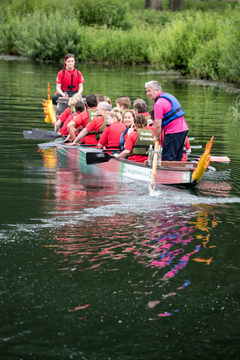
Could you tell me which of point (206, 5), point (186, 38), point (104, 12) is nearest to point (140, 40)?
point (186, 38)

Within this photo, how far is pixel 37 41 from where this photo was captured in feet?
124

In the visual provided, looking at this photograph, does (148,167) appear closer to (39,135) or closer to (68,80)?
(39,135)

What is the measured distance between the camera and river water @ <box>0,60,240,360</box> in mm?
4414

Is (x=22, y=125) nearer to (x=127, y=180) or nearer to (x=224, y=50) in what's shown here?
(x=127, y=180)

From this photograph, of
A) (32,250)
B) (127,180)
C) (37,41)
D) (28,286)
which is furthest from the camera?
(37,41)

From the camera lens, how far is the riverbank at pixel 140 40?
2573 centimetres

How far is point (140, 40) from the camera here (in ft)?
117

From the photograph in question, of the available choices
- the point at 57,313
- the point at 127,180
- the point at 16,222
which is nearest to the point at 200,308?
the point at 57,313

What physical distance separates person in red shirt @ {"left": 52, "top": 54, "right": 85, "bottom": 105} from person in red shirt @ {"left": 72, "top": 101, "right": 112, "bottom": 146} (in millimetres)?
3538

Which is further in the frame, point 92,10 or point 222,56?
point 92,10

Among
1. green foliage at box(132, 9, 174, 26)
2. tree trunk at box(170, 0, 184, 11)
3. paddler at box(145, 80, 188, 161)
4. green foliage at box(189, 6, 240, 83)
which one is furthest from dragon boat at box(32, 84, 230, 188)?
tree trunk at box(170, 0, 184, 11)

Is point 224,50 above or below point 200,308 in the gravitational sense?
above

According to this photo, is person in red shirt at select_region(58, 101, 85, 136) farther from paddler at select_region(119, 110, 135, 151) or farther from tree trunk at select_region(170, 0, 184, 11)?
tree trunk at select_region(170, 0, 184, 11)

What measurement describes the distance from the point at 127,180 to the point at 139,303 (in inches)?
177
